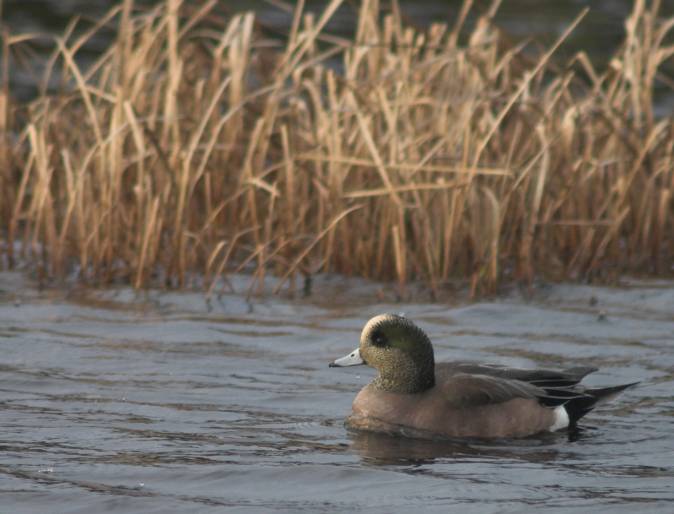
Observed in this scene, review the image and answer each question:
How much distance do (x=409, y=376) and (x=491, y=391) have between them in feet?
1.26

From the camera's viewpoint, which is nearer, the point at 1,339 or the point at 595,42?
the point at 1,339

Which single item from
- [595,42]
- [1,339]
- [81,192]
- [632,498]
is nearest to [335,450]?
[632,498]

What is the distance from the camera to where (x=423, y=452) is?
248 inches

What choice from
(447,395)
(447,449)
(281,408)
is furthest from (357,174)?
(447,449)

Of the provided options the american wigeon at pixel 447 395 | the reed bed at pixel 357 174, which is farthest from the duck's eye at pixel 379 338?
the reed bed at pixel 357 174

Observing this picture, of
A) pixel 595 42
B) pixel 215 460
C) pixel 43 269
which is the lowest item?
pixel 215 460

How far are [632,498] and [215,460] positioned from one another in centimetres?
170

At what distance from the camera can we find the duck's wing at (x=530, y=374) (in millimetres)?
6719

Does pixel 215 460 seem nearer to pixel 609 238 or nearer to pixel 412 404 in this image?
pixel 412 404

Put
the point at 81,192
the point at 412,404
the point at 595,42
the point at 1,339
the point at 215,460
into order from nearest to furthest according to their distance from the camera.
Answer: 1. the point at 215,460
2. the point at 412,404
3. the point at 1,339
4. the point at 81,192
5. the point at 595,42

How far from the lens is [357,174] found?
9508 mm

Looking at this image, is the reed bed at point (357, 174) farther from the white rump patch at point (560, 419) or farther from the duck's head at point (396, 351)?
the white rump patch at point (560, 419)

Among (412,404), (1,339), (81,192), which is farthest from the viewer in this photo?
(81,192)

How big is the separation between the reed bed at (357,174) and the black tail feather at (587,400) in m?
2.22
